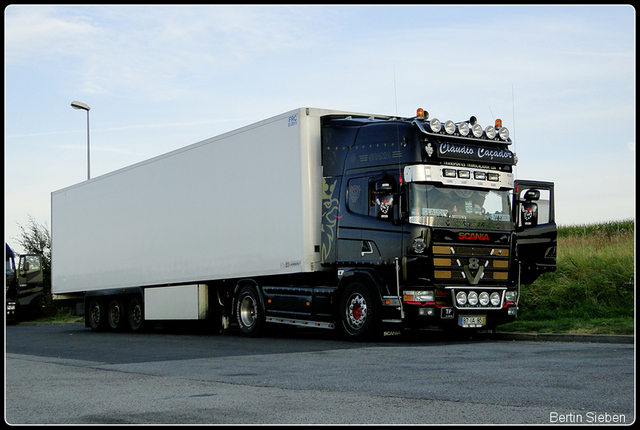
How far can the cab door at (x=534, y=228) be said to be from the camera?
14781mm

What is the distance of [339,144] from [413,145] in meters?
1.63

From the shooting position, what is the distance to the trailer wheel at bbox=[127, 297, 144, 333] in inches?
822

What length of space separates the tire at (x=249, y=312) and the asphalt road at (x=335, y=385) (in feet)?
9.39

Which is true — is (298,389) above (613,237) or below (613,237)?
below

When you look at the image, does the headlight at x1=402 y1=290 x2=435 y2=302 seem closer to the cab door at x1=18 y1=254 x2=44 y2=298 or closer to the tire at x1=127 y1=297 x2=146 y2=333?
the tire at x1=127 y1=297 x2=146 y2=333

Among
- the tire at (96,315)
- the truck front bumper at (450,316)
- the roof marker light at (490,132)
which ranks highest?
the roof marker light at (490,132)

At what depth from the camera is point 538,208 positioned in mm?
14898

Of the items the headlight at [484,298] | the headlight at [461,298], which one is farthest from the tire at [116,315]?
the headlight at [484,298]

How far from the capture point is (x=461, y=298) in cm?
1385

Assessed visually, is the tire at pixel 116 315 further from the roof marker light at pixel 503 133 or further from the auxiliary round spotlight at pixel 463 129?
the roof marker light at pixel 503 133

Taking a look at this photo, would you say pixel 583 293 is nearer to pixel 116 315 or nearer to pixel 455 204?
pixel 455 204

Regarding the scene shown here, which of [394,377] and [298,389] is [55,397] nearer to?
[298,389]

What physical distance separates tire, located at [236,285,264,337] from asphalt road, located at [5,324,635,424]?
2.86m

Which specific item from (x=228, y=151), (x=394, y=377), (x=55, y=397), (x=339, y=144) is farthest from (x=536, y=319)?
(x=55, y=397)
